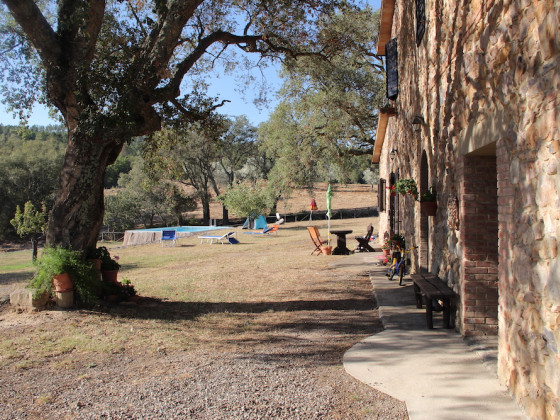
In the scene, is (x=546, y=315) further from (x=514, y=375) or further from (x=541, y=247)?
(x=514, y=375)

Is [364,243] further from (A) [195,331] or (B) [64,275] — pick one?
(B) [64,275]

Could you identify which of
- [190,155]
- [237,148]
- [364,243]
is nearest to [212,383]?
[364,243]

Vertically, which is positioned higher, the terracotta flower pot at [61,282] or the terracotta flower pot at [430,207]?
the terracotta flower pot at [430,207]

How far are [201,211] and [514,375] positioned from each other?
1782 inches

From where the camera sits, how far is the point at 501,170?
376 cm

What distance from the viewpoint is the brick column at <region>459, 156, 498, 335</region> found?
491cm

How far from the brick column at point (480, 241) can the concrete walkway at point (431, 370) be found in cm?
33

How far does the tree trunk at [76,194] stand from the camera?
7328 mm

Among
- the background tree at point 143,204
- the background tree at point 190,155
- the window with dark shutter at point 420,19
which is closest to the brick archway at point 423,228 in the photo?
the window with dark shutter at point 420,19

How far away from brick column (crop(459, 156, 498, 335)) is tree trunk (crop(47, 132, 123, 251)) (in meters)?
5.46

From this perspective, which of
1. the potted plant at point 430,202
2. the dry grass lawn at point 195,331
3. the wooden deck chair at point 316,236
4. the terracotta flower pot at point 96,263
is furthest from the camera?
the wooden deck chair at point 316,236

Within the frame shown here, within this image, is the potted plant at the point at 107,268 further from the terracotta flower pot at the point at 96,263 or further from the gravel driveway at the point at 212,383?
the gravel driveway at the point at 212,383

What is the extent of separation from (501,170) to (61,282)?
619cm

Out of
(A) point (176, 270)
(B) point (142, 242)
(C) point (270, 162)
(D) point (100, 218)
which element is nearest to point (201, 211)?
(C) point (270, 162)
